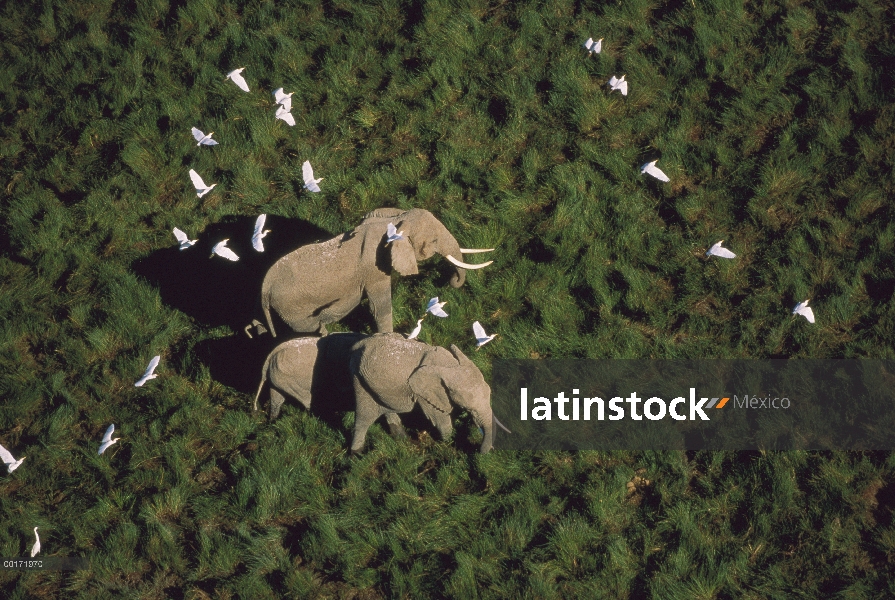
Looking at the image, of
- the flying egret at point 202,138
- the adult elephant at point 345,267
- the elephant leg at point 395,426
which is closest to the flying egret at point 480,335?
A: the adult elephant at point 345,267

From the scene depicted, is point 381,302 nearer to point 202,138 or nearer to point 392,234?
point 392,234

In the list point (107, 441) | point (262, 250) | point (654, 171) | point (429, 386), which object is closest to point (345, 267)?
point (262, 250)

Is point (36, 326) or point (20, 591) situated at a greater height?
point (36, 326)

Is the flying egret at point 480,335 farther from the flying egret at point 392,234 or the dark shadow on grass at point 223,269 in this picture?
the dark shadow on grass at point 223,269

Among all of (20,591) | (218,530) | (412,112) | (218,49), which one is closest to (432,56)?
(412,112)

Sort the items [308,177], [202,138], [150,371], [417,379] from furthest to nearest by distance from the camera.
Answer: [202,138] → [308,177] → [150,371] → [417,379]

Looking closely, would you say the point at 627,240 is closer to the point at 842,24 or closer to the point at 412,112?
the point at 412,112

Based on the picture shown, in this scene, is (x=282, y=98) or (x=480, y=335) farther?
(x=282, y=98)

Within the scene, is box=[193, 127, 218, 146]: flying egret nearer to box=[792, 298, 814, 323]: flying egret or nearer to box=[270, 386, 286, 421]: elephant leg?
box=[270, 386, 286, 421]: elephant leg
